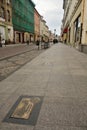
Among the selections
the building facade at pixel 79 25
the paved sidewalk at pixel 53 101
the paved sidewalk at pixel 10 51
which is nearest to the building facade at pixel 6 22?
the paved sidewalk at pixel 10 51

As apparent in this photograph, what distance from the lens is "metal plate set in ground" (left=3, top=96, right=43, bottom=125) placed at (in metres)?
2.67

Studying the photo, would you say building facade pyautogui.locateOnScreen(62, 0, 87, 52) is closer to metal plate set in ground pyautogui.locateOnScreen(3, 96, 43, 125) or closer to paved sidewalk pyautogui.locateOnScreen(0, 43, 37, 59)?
paved sidewalk pyautogui.locateOnScreen(0, 43, 37, 59)

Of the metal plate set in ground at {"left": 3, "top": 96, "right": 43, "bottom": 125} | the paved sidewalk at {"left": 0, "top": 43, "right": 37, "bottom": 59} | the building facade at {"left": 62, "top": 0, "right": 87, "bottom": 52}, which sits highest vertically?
the building facade at {"left": 62, "top": 0, "right": 87, "bottom": 52}

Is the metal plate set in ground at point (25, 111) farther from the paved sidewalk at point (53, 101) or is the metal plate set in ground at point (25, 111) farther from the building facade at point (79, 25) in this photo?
the building facade at point (79, 25)

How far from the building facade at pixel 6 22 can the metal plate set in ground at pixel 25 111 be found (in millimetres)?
24925

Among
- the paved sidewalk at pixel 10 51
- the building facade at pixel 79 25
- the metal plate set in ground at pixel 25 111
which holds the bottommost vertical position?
the metal plate set in ground at pixel 25 111

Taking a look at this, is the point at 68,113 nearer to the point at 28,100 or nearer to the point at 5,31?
the point at 28,100

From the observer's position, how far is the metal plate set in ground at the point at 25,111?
8.77 feet

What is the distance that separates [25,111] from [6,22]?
96.7ft

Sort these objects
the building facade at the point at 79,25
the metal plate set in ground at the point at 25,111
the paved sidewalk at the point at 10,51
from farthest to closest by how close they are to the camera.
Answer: the building facade at the point at 79,25, the paved sidewalk at the point at 10,51, the metal plate set in ground at the point at 25,111

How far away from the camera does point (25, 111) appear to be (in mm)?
3018
